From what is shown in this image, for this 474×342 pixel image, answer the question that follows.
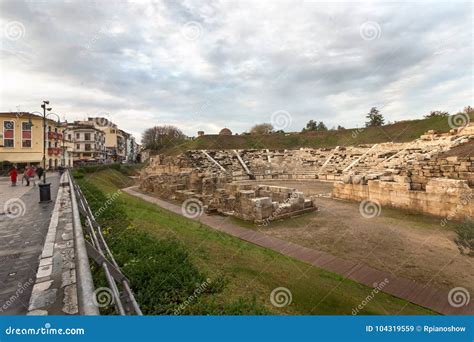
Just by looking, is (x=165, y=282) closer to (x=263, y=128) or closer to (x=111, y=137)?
(x=263, y=128)

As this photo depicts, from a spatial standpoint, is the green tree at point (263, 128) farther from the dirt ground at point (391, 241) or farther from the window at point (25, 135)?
the dirt ground at point (391, 241)

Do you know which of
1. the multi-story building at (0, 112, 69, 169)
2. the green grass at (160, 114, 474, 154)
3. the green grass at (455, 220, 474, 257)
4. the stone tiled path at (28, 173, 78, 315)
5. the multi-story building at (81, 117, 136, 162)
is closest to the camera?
the stone tiled path at (28, 173, 78, 315)

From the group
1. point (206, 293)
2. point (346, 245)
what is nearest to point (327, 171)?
point (346, 245)

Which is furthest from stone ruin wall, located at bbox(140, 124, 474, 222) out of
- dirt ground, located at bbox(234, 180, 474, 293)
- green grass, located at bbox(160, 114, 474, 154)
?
green grass, located at bbox(160, 114, 474, 154)

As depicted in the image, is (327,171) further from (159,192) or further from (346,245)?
(346,245)

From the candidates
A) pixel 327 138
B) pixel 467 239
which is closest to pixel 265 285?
pixel 467 239

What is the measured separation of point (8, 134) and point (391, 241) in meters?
47.7

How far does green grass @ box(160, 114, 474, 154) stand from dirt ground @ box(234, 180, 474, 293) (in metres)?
28.9

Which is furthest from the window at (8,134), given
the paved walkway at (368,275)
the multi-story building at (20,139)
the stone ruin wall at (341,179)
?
the paved walkway at (368,275)

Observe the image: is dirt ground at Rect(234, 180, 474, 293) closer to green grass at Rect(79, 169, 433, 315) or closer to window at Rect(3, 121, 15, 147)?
green grass at Rect(79, 169, 433, 315)

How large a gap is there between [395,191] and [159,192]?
58.0 ft

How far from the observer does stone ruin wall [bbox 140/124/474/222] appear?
1230 cm

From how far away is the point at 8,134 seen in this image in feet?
119

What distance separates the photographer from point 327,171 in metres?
30.5
